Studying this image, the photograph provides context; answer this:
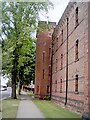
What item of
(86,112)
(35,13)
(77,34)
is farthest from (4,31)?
(86,112)

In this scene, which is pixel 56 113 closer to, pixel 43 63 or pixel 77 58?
pixel 77 58

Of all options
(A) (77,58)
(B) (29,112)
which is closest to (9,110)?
(B) (29,112)

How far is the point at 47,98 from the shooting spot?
40312mm

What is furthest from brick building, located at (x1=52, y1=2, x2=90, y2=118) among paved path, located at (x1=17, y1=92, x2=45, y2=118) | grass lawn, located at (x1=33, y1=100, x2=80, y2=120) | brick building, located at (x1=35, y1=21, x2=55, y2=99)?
brick building, located at (x1=35, y1=21, x2=55, y2=99)

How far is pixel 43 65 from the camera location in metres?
42.7

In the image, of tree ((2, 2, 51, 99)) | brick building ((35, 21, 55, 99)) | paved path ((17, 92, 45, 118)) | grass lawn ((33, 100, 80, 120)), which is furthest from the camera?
brick building ((35, 21, 55, 99))

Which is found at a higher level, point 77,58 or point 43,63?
point 43,63

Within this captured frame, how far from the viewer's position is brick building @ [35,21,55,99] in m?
41.9

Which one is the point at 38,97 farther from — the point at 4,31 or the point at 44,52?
the point at 4,31

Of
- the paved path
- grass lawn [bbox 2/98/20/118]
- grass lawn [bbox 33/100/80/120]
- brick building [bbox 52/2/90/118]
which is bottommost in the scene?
grass lawn [bbox 33/100/80/120]

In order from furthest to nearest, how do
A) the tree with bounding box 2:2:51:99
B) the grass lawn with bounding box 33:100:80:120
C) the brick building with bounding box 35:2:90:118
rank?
the tree with bounding box 2:2:51:99, the grass lawn with bounding box 33:100:80:120, the brick building with bounding box 35:2:90:118

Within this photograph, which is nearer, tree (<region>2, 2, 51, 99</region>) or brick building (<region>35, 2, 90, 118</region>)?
brick building (<region>35, 2, 90, 118</region>)

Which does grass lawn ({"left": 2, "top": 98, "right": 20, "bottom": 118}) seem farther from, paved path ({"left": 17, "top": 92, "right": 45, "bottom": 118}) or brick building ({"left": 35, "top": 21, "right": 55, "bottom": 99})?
brick building ({"left": 35, "top": 21, "right": 55, "bottom": 99})

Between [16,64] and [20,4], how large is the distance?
368 inches
